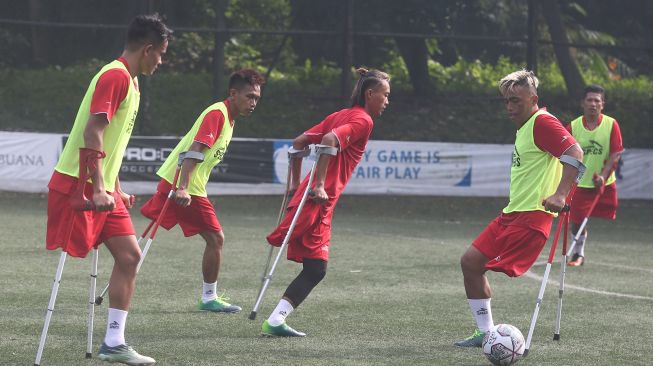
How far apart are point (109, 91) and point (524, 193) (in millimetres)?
2811

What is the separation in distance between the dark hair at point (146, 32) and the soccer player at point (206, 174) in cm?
225

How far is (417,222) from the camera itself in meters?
18.0

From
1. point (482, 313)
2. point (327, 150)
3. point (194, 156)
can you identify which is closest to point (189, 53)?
point (194, 156)

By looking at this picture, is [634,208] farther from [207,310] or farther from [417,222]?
[207,310]

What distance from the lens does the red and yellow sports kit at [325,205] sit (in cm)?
778

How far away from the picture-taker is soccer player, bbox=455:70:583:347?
721cm

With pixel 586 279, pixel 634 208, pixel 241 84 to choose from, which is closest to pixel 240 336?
pixel 241 84

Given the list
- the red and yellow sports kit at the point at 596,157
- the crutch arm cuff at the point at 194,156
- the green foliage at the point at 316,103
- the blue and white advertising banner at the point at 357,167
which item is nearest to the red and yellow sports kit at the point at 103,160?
the crutch arm cuff at the point at 194,156

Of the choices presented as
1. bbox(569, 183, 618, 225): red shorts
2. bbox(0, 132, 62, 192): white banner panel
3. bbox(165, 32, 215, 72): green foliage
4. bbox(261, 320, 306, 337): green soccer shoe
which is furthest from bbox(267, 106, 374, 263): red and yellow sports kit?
bbox(165, 32, 215, 72): green foliage

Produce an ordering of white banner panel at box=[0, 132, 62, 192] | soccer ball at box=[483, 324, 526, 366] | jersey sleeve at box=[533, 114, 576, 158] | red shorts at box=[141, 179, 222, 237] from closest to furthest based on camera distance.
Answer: soccer ball at box=[483, 324, 526, 366], jersey sleeve at box=[533, 114, 576, 158], red shorts at box=[141, 179, 222, 237], white banner panel at box=[0, 132, 62, 192]

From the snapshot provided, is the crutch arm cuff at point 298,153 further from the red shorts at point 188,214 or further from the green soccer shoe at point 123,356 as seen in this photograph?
the green soccer shoe at point 123,356

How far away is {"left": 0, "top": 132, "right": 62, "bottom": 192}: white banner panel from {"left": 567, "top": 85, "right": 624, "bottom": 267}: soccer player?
10009 millimetres

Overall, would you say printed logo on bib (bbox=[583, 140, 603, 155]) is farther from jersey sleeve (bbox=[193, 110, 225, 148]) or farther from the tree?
the tree

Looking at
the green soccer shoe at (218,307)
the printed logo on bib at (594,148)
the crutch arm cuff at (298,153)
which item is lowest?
the green soccer shoe at (218,307)
